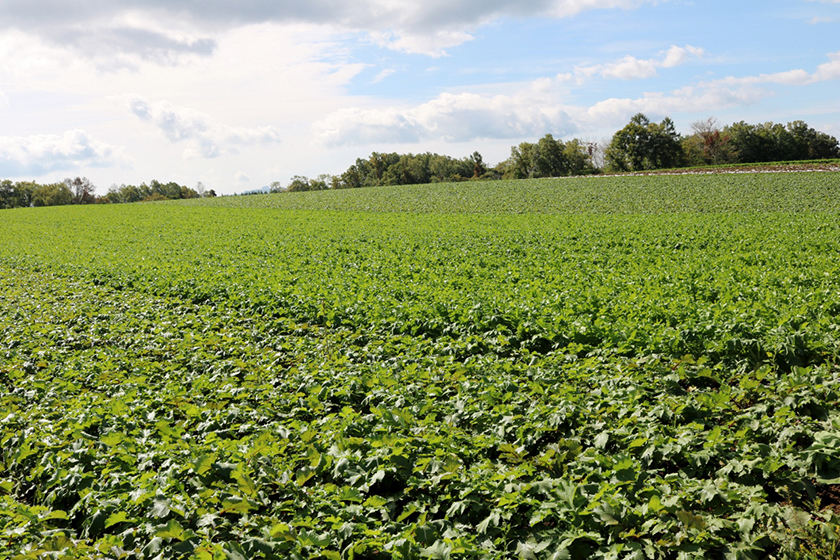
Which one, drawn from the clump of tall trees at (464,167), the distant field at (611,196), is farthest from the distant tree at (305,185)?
the distant field at (611,196)

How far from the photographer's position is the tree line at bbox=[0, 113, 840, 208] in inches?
3199

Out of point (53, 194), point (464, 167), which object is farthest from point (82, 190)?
point (464, 167)

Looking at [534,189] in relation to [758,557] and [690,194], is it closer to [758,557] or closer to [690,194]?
[690,194]

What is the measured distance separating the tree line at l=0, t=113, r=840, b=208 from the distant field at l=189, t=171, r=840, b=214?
1144 inches

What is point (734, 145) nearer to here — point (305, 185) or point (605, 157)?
point (605, 157)

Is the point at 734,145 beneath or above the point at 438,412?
above

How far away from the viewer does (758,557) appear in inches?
156

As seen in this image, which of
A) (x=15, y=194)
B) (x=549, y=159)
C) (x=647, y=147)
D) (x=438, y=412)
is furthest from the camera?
(x=15, y=194)

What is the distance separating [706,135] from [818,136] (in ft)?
56.4

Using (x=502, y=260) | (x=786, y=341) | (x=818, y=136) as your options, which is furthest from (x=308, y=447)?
(x=818, y=136)

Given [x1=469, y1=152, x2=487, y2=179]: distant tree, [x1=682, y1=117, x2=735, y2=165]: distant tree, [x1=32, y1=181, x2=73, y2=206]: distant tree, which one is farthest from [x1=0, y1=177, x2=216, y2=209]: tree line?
[x1=682, y1=117, x2=735, y2=165]: distant tree

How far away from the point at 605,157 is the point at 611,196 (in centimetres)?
5106

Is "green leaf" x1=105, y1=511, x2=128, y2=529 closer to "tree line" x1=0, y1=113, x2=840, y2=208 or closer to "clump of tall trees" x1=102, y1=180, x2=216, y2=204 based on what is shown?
"tree line" x1=0, y1=113, x2=840, y2=208

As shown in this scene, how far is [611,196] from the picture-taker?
4431 cm
